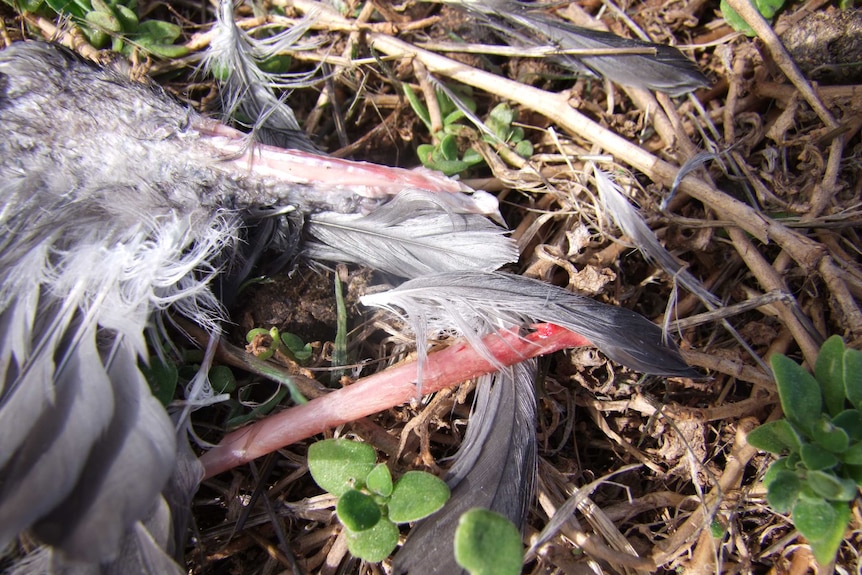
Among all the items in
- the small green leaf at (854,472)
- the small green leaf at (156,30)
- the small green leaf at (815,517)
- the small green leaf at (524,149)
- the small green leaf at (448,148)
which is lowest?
the small green leaf at (815,517)

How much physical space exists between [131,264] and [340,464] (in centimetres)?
69

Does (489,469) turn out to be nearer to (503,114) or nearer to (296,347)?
(296,347)

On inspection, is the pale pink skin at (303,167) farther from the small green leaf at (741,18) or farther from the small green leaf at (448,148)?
the small green leaf at (741,18)

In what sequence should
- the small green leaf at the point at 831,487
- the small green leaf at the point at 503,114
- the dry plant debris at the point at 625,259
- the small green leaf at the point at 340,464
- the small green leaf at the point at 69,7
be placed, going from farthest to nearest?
the small green leaf at the point at 503,114 → the small green leaf at the point at 69,7 → the dry plant debris at the point at 625,259 → the small green leaf at the point at 340,464 → the small green leaf at the point at 831,487

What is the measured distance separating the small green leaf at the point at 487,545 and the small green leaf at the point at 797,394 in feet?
1.99

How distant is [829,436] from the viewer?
1075mm

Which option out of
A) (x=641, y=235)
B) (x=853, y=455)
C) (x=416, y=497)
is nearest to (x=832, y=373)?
(x=853, y=455)

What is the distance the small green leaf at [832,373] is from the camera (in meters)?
1.14

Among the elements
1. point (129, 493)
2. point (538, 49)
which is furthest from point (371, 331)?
point (538, 49)

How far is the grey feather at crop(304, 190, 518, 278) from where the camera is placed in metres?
1.47

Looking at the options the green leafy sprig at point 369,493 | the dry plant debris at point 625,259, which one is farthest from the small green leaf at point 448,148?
the green leafy sprig at point 369,493

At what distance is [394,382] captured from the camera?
1.36 metres

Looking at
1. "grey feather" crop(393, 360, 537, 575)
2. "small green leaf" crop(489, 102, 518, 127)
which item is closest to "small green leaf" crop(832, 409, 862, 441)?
"grey feather" crop(393, 360, 537, 575)

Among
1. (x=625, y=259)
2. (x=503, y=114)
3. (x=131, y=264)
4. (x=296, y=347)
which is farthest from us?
(x=503, y=114)
